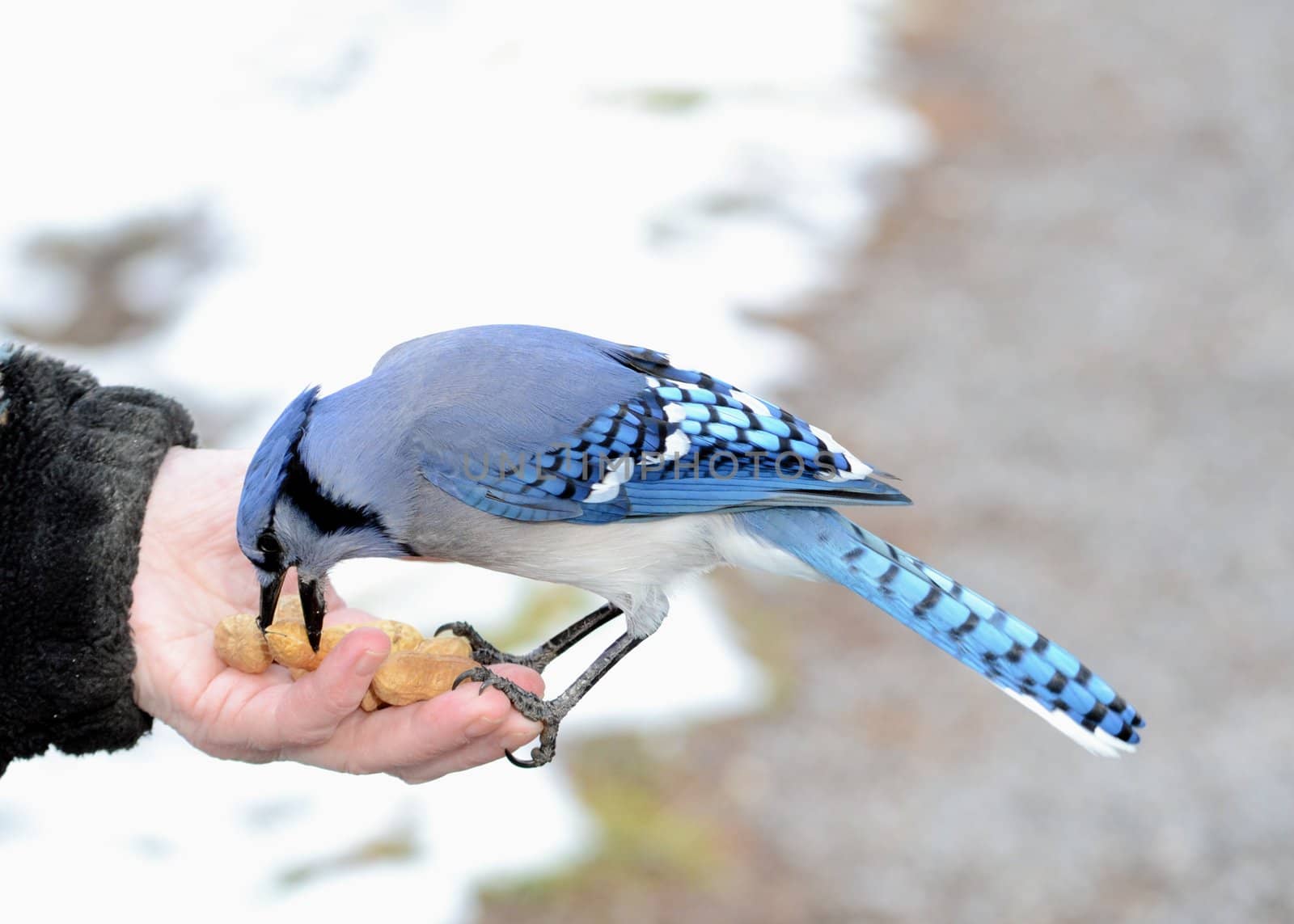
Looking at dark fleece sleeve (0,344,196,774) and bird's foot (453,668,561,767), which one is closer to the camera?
dark fleece sleeve (0,344,196,774)

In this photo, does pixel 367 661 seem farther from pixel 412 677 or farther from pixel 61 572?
pixel 61 572

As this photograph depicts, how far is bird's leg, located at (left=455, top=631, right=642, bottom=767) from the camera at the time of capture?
241cm

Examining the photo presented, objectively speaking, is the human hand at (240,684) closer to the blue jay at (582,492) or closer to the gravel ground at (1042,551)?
the blue jay at (582,492)

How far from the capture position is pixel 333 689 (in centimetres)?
215

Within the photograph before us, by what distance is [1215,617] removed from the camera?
5.03 meters

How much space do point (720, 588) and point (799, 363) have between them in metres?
1.90

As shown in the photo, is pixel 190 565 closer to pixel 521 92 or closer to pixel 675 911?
pixel 675 911

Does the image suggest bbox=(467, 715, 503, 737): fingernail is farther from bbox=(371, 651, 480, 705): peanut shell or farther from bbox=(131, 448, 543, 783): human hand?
bbox=(371, 651, 480, 705): peanut shell

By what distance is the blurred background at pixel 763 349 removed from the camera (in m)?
3.91

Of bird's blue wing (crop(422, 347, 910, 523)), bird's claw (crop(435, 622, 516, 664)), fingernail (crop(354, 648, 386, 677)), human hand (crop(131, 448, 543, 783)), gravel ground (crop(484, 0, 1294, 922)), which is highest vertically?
bird's blue wing (crop(422, 347, 910, 523))

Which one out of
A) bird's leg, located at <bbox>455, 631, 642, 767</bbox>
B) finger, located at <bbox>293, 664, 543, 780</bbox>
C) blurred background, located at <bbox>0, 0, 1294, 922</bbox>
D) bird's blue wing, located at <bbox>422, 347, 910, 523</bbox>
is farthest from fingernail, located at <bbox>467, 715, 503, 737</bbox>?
blurred background, located at <bbox>0, 0, 1294, 922</bbox>

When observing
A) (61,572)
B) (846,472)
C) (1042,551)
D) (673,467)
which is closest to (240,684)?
(61,572)

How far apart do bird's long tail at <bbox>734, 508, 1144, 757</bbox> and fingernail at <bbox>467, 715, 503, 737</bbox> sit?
660mm

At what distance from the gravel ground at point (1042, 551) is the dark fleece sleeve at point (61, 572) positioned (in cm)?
169
